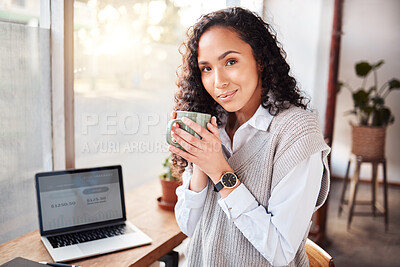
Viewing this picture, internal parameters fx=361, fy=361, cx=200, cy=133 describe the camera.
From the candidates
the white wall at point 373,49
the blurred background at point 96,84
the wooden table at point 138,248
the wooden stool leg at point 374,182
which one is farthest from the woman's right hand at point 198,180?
the white wall at point 373,49

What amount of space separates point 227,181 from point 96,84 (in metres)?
A: 0.79

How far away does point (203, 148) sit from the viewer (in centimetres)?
91

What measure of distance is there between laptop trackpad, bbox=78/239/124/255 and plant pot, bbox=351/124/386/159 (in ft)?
9.04

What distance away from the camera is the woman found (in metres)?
0.91

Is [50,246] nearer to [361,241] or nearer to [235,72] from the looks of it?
[235,72]

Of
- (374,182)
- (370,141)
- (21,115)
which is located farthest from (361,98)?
(21,115)

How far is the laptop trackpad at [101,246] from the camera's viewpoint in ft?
3.57

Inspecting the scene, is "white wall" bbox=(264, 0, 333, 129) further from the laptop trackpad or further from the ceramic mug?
the laptop trackpad

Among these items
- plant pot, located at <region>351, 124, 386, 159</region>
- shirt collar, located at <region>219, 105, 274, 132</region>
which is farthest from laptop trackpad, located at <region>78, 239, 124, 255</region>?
plant pot, located at <region>351, 124, 386, 159</region>

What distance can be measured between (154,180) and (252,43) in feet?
3.58

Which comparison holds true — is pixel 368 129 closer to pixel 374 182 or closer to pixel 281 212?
pixel 374 182

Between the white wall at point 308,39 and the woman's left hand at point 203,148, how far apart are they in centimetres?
120

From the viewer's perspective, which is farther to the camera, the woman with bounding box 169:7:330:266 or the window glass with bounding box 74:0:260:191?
the window glass with bounding box 74:0:260:191

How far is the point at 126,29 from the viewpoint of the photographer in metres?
1.55
